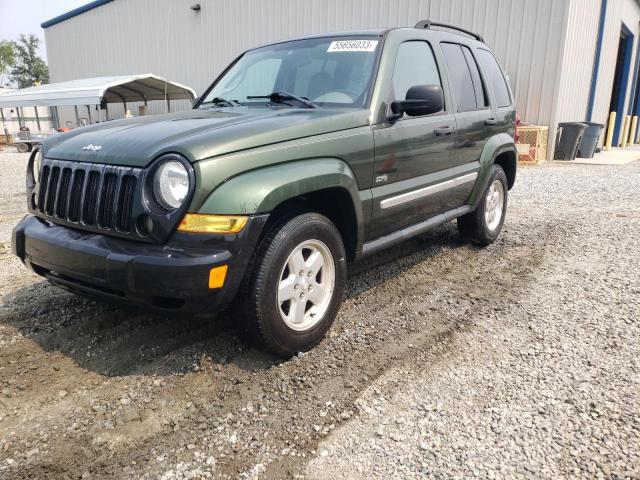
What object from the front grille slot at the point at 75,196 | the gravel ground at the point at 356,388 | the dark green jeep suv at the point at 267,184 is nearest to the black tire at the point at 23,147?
the gravel ground at the point at 356,388

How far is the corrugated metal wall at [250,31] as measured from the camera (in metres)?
12.1

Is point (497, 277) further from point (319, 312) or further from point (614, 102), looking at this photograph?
point (614, 102)

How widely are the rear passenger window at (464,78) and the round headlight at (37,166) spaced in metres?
3.16

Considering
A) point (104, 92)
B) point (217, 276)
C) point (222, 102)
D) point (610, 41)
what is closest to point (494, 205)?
point (222, 102)

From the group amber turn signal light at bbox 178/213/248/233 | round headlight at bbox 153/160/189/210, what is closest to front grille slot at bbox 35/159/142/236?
round headlight at bbox 153/160/189/210

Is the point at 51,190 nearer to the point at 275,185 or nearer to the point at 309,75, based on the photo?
the point at 275,185

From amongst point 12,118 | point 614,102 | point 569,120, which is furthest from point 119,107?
point 614,102

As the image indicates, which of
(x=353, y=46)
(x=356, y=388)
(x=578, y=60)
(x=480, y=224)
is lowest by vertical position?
(x=356, y=388)

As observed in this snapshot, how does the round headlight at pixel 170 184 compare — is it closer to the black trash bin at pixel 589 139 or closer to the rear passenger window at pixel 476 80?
the rear passenger window at pixel 476 80

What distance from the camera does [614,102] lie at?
66.8 feet

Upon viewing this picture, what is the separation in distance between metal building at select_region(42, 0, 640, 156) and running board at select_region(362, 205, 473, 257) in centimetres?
934

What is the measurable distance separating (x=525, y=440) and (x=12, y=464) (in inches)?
86.9

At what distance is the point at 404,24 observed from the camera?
46.0 ft

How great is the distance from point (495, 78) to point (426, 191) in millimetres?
2044
